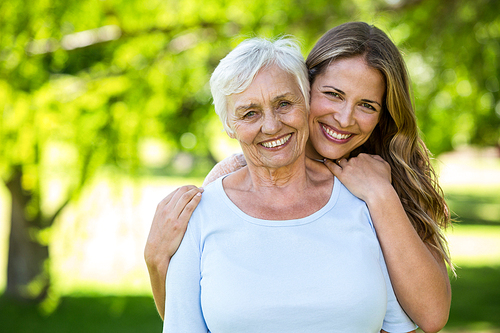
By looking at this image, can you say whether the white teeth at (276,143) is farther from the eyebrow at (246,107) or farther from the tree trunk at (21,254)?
the tree trunk at (21,254)

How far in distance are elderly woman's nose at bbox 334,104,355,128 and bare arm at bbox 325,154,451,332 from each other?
28 cm

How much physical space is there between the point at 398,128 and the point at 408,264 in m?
0.68

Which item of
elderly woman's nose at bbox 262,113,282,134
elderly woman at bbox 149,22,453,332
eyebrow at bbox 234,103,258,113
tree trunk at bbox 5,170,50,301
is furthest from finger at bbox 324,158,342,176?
tree trunk at bbox 5,170,50,301

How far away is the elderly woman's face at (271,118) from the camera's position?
1.83 metres

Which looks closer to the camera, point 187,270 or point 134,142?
point 187,270

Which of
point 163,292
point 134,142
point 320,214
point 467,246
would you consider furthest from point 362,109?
point 467,246

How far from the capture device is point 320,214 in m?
1.86

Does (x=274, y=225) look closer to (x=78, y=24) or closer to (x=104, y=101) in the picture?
(x=104, y=101)

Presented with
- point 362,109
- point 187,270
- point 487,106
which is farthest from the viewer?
point 487,106

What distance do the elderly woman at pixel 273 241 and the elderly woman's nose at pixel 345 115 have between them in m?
0.18

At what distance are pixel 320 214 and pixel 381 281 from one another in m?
0.33

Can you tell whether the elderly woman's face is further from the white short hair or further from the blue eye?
the blue eye

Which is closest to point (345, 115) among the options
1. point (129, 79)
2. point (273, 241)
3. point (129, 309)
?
point (273, 241)

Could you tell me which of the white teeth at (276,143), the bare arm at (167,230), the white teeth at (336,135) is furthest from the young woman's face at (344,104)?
the bare arm at (167,230)
